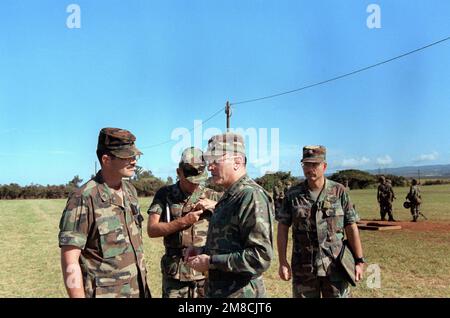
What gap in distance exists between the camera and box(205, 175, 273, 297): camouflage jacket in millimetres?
2471

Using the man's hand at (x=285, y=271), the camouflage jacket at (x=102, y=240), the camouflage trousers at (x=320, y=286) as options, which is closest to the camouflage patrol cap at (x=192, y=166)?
the camouflage jacket at (x=102, y=240)

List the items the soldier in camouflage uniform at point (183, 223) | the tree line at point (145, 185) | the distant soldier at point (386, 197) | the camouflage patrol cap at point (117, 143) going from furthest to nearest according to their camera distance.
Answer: the tree line at point (145, 185), the distant soldier at point (386, 197), the soldier in camouflage uniform at point (183, 223), the camouflage patrol cap at point (117, 143)

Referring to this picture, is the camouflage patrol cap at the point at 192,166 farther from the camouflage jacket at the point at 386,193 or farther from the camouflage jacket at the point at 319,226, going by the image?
the camouflage jacket at the point at 386,193

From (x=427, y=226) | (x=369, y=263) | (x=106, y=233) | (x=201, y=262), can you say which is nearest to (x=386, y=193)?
(x=427, y=226)

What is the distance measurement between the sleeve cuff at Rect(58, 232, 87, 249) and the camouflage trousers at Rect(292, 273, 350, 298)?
2.07 metres

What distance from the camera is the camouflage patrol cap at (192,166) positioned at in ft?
12.0

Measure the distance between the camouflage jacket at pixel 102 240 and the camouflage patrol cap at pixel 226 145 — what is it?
763 millimetres

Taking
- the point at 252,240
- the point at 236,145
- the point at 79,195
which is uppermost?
the point at 236,145

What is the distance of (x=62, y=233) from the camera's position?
262 cm

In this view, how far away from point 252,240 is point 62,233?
117 centimetres

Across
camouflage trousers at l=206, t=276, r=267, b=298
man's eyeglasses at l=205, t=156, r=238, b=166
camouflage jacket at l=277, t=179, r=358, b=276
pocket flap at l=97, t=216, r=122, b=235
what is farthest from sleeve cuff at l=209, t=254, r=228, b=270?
camouflage jacket at l=277, t=179, r=358, b=276
